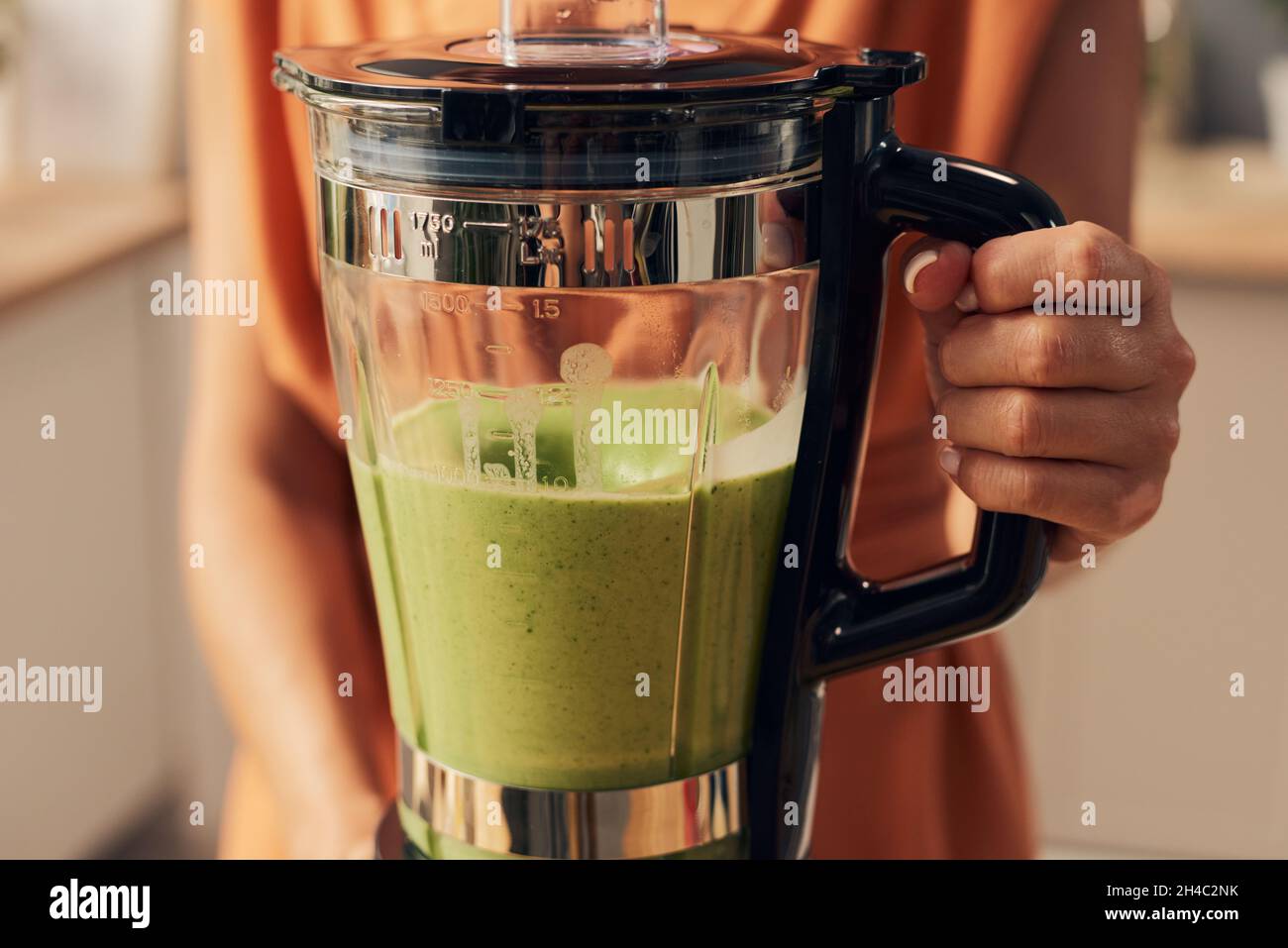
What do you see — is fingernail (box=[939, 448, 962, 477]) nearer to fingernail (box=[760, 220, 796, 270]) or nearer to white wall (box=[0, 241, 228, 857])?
fingernail (box=[760, 220, 796, 270])

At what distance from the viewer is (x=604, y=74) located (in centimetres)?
32

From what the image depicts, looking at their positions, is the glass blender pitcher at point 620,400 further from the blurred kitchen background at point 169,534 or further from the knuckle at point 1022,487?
the blurred kitchen background at point 169,534

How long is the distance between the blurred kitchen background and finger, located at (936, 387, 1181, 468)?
1.13m

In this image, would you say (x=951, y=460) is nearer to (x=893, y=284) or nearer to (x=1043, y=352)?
(x=1043, y=352)

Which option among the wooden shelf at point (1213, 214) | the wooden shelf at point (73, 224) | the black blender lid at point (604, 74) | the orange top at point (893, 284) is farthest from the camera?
the wooden shelf at point (1213, 214)

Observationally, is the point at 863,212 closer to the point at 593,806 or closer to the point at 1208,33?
the point at 593,806

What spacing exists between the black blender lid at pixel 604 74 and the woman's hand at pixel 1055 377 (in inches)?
2.1

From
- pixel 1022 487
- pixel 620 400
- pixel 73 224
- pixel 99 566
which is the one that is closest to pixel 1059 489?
pixel 1022 487

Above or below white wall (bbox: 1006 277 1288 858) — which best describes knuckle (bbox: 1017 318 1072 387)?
above

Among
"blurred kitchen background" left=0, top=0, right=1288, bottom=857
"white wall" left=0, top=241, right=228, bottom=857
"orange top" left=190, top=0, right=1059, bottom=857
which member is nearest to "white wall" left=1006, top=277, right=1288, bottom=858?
"blurred kitchen background" left=0, top=0, right=1288, bottom=857

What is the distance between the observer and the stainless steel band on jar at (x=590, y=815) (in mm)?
380

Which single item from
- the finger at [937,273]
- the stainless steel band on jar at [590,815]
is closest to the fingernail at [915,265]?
the finger at [937,273]

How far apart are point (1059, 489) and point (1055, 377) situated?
0.11 ft

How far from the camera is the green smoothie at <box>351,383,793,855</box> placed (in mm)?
347
